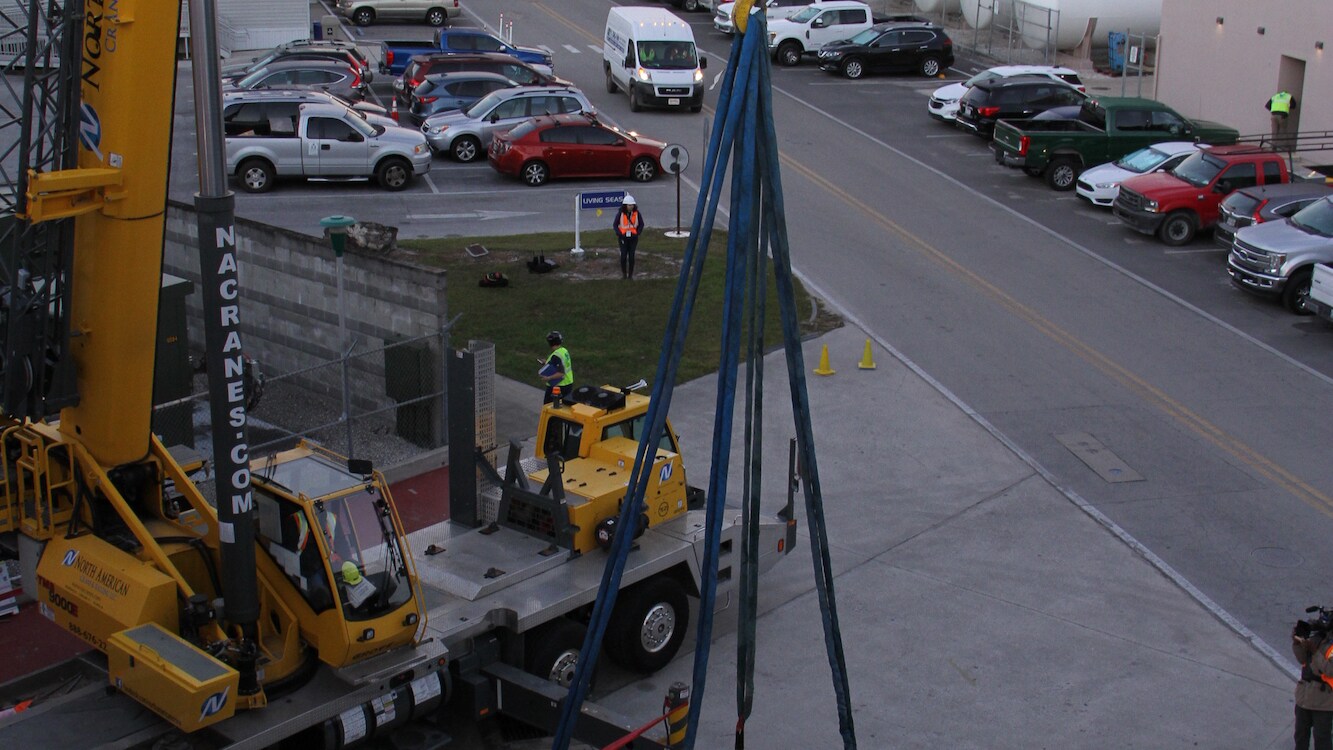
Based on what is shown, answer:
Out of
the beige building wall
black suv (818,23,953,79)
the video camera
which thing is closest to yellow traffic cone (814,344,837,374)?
the video camera

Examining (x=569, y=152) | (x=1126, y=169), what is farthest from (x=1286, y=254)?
(x=569, y=152)

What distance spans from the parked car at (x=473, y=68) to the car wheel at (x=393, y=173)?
6.99m

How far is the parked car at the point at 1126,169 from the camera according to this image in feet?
94.9

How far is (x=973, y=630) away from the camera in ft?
44.6

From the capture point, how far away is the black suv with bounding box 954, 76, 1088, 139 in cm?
3469

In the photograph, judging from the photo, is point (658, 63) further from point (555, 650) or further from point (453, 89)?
point (555, 650)

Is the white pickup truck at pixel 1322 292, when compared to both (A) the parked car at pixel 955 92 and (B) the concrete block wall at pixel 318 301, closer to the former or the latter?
(B) the concrete block wall at pixel 318 301

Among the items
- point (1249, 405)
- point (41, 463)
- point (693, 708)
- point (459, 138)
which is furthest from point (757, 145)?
point (459, 138)

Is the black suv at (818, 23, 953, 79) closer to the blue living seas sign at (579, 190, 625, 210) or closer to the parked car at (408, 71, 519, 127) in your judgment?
the parked car at (408, 71, 519, 127)

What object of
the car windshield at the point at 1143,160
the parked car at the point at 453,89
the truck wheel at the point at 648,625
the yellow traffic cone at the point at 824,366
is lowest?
the truck wheel at the point at 648,625

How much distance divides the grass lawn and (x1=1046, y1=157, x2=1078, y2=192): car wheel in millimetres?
8440

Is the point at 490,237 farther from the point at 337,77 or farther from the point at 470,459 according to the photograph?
the point at 470,459

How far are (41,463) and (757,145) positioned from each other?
224 inches

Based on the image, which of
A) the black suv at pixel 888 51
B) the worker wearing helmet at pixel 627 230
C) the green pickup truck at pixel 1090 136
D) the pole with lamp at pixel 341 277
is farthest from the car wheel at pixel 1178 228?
the black suv at pixel 888 51
